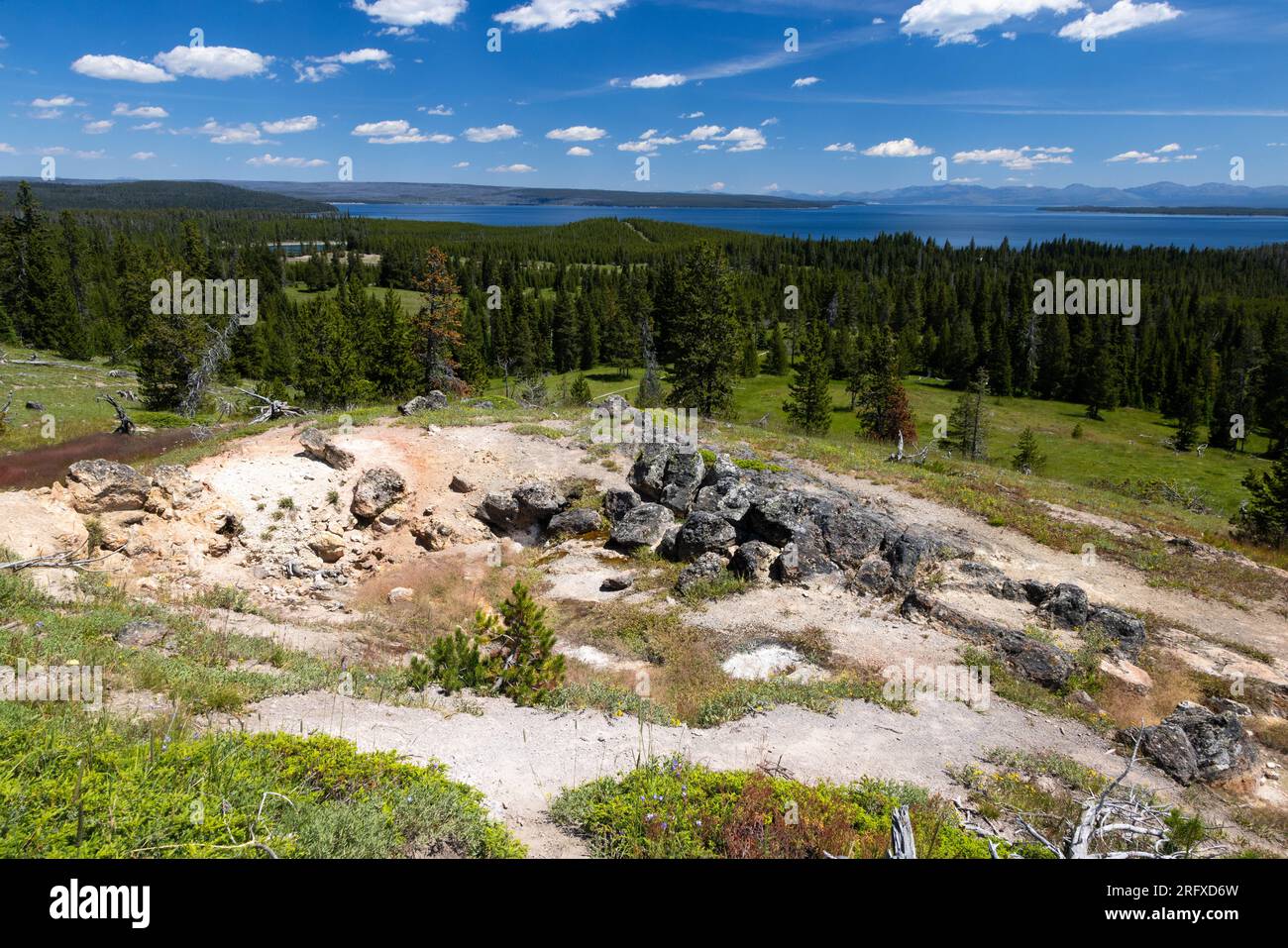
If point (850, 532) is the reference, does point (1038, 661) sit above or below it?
below

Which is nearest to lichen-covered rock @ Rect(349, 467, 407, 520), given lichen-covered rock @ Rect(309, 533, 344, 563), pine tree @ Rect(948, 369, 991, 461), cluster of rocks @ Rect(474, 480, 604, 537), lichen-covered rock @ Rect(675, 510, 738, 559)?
lichen-covered rock @ Rect(309, 533, 344, 563)

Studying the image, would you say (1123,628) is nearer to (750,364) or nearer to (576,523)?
(576,523)

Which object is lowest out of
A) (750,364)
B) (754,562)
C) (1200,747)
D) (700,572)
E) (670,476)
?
(1200,747)

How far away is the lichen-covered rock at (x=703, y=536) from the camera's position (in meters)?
20.3

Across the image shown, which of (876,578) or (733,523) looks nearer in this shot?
(876,578)

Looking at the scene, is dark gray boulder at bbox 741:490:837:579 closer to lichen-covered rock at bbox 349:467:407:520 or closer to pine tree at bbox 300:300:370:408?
lichen-covered rock at bbox 349:467:407:520

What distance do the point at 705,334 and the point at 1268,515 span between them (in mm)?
28860

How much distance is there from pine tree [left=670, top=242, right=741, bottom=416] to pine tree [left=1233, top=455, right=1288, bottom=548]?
26412 millimetres

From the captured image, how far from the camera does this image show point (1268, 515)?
27.9 metres

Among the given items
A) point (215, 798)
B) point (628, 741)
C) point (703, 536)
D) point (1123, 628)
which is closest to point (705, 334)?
point (703, 536)

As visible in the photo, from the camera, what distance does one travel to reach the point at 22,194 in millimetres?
78375

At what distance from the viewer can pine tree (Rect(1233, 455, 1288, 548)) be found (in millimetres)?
25266
